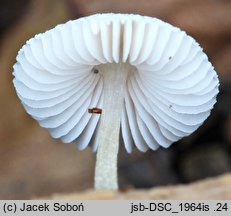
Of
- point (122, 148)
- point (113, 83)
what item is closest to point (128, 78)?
point (113, 83)

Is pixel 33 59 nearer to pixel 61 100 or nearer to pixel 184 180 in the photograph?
pixel 61 100

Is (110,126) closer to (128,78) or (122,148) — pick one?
(128,78)

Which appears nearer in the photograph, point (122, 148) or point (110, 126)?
point (110, 126)

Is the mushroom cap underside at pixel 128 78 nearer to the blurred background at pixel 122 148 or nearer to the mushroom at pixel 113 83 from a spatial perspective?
the mushroom at pixel 113 83

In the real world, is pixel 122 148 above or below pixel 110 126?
above

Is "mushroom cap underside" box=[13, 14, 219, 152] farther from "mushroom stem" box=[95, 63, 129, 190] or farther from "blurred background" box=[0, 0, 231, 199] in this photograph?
"blurred background" box=[0, 0, 231, 199]

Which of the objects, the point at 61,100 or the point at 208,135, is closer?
the point at 61,100

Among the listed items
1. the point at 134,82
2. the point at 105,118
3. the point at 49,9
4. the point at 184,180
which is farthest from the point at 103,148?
the point at 49,9
